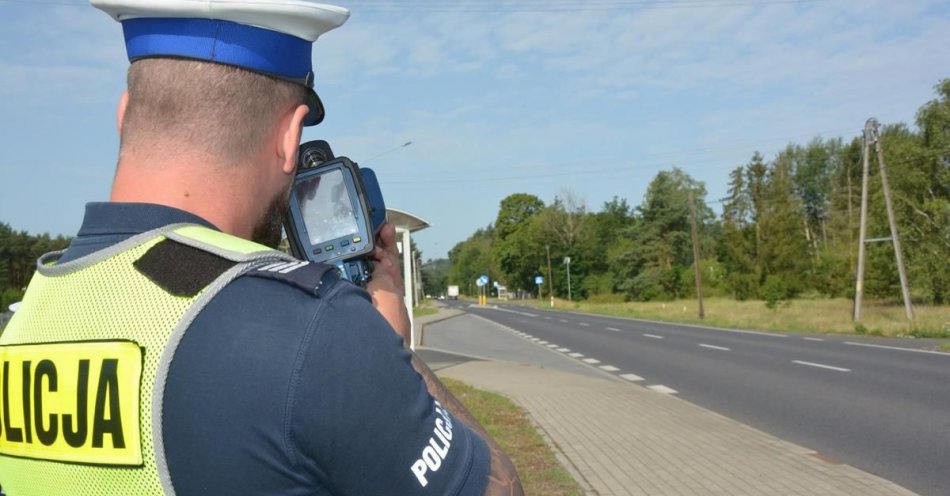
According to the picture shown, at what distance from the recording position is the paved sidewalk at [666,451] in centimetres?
674

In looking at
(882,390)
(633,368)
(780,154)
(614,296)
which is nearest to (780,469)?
(882,390)

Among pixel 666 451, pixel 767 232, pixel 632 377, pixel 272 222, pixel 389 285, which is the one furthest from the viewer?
pixel 767 232

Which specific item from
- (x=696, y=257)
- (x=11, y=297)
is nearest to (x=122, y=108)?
(x=11, y=297)

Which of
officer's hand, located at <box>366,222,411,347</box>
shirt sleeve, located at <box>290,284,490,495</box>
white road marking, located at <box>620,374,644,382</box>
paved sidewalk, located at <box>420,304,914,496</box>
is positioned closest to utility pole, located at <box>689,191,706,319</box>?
white road marking, located at <box>620,374,644,382</box>

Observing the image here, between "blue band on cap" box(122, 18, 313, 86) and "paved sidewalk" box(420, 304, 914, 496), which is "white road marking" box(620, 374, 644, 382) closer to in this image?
"paved sidewalk" box(420, 304, 914, 496)

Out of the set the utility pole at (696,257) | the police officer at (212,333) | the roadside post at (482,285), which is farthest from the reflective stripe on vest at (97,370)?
the roadside post at (482,285)

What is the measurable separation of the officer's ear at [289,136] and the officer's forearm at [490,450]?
1.27ft

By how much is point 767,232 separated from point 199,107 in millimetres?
77377

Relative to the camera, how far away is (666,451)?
27.0ft

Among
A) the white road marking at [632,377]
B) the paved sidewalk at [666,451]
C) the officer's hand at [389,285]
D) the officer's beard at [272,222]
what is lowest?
the white road marking at [632,377]

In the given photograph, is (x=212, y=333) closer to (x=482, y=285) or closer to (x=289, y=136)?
(x=289, y=136)

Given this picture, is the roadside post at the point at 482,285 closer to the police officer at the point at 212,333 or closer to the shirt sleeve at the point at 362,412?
the police officer at the point at 212,333

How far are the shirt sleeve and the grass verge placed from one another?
126 inches

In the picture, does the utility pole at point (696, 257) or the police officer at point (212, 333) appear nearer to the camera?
the police officer at point (212, 333)
